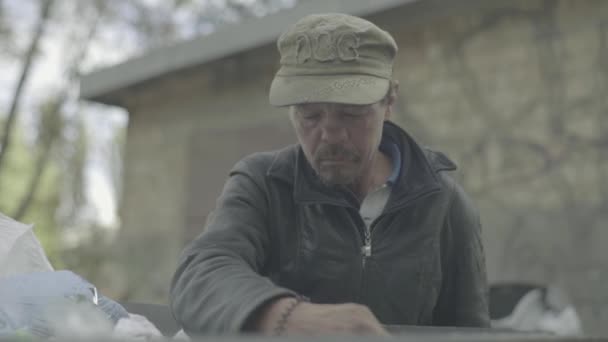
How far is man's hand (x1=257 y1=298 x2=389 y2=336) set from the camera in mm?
1273

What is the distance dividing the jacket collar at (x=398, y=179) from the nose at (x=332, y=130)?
144mm

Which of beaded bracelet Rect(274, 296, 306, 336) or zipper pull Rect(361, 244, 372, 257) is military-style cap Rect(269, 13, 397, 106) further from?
beaded bracelet Rect(274, 296, 306, 336)

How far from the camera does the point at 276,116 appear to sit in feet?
21.0

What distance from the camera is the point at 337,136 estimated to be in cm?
188

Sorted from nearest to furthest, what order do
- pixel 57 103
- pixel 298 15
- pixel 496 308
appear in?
pixel 496 308, pixel 298 15, pixel 57 103

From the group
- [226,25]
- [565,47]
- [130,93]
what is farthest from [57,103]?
[565,47]

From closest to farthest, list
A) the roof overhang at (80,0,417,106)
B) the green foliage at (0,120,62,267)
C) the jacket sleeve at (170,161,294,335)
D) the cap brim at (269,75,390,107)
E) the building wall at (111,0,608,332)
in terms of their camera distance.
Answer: the jacket sleeve at (170,161,294,335), the cap brim at (269,75,390,107), the building wall at (111,0,608,332), the roof overhang at (80,0,417,106), the green foliage at (0,120,62,267)

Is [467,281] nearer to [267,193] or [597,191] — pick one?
[267,193]

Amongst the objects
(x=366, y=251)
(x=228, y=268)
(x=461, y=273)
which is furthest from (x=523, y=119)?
(x=228, y=268)

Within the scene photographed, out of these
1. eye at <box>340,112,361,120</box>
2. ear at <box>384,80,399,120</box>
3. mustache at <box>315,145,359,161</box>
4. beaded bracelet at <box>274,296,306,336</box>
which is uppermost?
ear at <box>384,80,399,120</box>

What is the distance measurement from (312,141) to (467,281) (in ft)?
2.09

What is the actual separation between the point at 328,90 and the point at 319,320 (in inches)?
26.4

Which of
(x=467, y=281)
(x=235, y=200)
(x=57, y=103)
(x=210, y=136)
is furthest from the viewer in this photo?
(x=57, y=103)

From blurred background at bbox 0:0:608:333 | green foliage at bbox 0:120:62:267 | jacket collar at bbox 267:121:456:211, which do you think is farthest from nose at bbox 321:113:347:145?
green foliage at bbox 0:120:62:267
